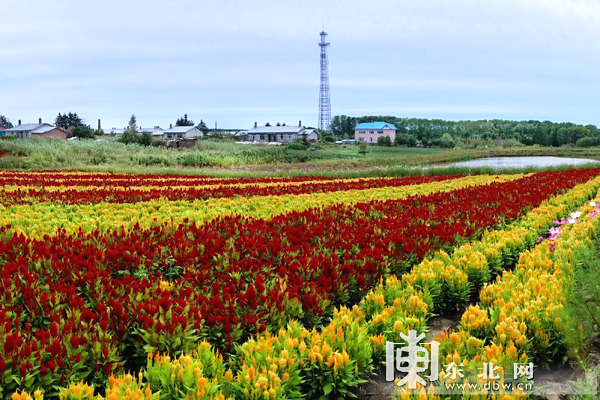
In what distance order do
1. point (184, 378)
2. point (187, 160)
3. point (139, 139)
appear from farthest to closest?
point (139, 139), point (187, 160), point (184, 378)

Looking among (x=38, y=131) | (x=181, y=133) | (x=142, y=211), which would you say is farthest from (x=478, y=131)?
(x=142, y=211)

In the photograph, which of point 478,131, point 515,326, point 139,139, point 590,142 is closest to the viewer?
point 515,326

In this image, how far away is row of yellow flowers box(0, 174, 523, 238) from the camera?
23.6 feet

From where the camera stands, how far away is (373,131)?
289 feet

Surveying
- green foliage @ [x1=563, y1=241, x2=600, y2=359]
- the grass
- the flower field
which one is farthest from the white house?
green foliage @ [x1=563, y1=241, x2=600, y2=359]

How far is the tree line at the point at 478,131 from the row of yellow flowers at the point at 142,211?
212ft

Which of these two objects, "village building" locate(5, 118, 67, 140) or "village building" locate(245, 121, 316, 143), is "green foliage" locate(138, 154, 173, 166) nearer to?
"village building" locate(245, 121, 316, 143)

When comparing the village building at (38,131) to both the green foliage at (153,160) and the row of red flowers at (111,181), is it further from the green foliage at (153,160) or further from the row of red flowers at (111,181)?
the row of red flowers at (111,181)

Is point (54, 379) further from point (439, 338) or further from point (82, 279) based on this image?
point (439, 338)

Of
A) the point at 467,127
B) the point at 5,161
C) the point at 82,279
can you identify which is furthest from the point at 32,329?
the point at 467,127

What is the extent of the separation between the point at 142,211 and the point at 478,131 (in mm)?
92146

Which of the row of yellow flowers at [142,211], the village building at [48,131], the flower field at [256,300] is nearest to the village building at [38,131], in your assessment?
A: the village building at [48,131]

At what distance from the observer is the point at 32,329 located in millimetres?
3686

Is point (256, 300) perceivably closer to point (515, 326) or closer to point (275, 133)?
point (515, 326)
